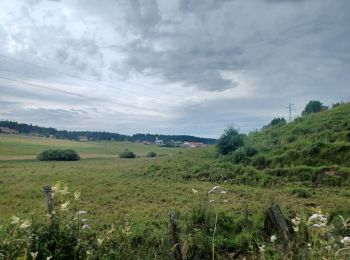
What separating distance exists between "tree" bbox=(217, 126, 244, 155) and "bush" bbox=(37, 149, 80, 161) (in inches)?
1770

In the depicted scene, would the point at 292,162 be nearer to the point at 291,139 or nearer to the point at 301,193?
the point at 291,139

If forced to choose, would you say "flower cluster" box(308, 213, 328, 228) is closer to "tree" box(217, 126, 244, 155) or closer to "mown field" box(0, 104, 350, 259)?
"mown field" box(0, 104, 350, 259)

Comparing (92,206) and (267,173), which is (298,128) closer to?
(267,173)

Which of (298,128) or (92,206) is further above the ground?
(298,128)

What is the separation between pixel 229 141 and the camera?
28.0 meters

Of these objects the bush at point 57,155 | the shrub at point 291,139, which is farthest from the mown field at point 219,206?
the bush at point 57,155

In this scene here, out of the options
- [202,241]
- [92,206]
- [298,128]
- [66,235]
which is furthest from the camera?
[298,128]

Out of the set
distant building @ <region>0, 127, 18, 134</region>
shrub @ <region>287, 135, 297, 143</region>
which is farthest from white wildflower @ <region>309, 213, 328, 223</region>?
distant building @ <region>0, 127, 18, 134</region>

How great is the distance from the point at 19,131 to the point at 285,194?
390 feet

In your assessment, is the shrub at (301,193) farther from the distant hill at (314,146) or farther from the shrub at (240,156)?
the shrub at (240,156)

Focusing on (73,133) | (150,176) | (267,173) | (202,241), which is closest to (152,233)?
(202,241)

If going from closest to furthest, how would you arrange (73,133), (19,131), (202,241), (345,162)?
(202,241) < (345,162) < (19,131) < (73,133)

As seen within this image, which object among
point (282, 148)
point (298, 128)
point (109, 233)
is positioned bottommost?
point (109, 233)

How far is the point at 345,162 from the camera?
64.2ft
